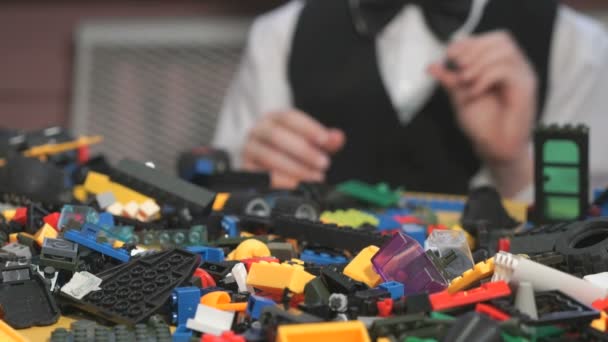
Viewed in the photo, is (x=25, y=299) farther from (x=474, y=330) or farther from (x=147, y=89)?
(x=147, y=89)

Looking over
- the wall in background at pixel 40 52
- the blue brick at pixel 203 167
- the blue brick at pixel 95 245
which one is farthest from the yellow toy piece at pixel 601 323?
the wall in background at pixel 40 52

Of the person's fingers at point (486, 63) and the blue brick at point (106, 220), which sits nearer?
the blue brick at point (106, 220)

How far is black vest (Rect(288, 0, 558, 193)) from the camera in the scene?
4.48ft

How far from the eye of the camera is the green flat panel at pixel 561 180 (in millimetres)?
813

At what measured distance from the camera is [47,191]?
81cm

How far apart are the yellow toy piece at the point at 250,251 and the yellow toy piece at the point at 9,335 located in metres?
0.18

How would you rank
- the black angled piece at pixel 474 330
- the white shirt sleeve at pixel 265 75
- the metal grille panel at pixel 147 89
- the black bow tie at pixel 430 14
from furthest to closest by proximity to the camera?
the metal grille panel at pixel 147 89 → the white shirt sleeve at pixel 265 75 → the black bow tie at pixel 430 14 → the black angled piece at pixel 474 330

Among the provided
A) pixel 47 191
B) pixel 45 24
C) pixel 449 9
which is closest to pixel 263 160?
pixel 449 9

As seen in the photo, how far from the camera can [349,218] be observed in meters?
0.82

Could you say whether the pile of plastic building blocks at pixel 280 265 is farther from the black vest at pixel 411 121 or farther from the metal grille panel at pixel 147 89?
the metal grille panel at pixel 147 89

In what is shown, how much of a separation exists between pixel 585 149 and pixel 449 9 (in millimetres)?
606

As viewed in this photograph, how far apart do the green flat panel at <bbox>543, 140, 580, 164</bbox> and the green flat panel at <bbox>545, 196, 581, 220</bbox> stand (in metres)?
0.04

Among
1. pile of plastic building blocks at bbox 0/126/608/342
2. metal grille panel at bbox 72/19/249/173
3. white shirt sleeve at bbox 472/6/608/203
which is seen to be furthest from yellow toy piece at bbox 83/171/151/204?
metal grille panel at bbox 72/19/249/173

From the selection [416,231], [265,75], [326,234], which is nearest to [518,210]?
[416,231]
